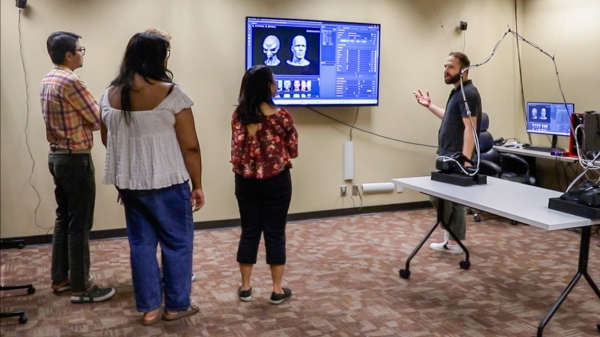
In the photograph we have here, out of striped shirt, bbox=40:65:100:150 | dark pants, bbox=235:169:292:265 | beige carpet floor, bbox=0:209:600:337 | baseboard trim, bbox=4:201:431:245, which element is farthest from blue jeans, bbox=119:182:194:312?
baseboard trim, bbox=4:201:431:245

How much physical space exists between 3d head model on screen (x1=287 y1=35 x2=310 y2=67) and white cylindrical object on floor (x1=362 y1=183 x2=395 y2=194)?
1413 millimetres

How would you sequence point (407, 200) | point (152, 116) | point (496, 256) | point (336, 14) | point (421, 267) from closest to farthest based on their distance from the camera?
point (152, 116) < point (421, 267) < point (496, 256) < point (336, 14) < point (407, 200)

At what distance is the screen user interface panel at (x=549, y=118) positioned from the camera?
17.1ft

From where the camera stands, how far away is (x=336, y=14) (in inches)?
200

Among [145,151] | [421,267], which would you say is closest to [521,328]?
[421,267]

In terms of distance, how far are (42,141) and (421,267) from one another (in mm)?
3108

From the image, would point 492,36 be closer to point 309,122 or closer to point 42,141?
point 309,122

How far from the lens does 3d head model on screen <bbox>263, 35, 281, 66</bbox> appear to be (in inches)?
187

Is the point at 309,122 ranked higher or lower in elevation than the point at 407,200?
higher

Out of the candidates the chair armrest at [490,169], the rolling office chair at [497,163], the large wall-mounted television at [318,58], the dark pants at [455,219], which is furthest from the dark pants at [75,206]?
the chair armrest at [490,169]

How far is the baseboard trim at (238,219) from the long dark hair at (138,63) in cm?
226

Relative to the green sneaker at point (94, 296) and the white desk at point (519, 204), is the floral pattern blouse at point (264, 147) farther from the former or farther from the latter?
the green sneaker at point (94, 296)

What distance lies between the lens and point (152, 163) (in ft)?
8.59

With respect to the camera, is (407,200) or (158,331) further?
(407,200)
